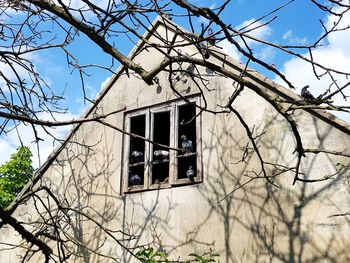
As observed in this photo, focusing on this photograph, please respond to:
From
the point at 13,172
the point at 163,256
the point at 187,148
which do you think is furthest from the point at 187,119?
the point at 13,172

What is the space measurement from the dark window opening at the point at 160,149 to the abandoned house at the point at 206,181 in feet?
0.10

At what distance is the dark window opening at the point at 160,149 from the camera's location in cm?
654

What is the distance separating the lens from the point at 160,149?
690 centimetres

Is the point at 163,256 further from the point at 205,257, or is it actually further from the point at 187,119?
the point at 187,119

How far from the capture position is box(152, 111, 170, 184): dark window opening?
21.5ft

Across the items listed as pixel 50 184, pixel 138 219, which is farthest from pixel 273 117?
pixel 50 184

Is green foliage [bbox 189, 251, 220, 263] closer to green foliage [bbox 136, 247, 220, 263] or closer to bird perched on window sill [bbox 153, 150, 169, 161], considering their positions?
green foliage [bbox 136, 247, 220, 263]

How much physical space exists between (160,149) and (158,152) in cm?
36

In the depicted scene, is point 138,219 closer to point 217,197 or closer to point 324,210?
point 217,197

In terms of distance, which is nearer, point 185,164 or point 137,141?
point 185,164

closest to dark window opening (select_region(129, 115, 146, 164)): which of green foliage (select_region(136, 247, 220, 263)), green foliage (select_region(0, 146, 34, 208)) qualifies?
green foliage (select_region(136, 247, 220, 263))

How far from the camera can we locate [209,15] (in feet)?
8.54

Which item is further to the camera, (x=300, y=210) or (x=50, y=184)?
(x=50, y=184)

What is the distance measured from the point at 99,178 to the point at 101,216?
0.65 meters
